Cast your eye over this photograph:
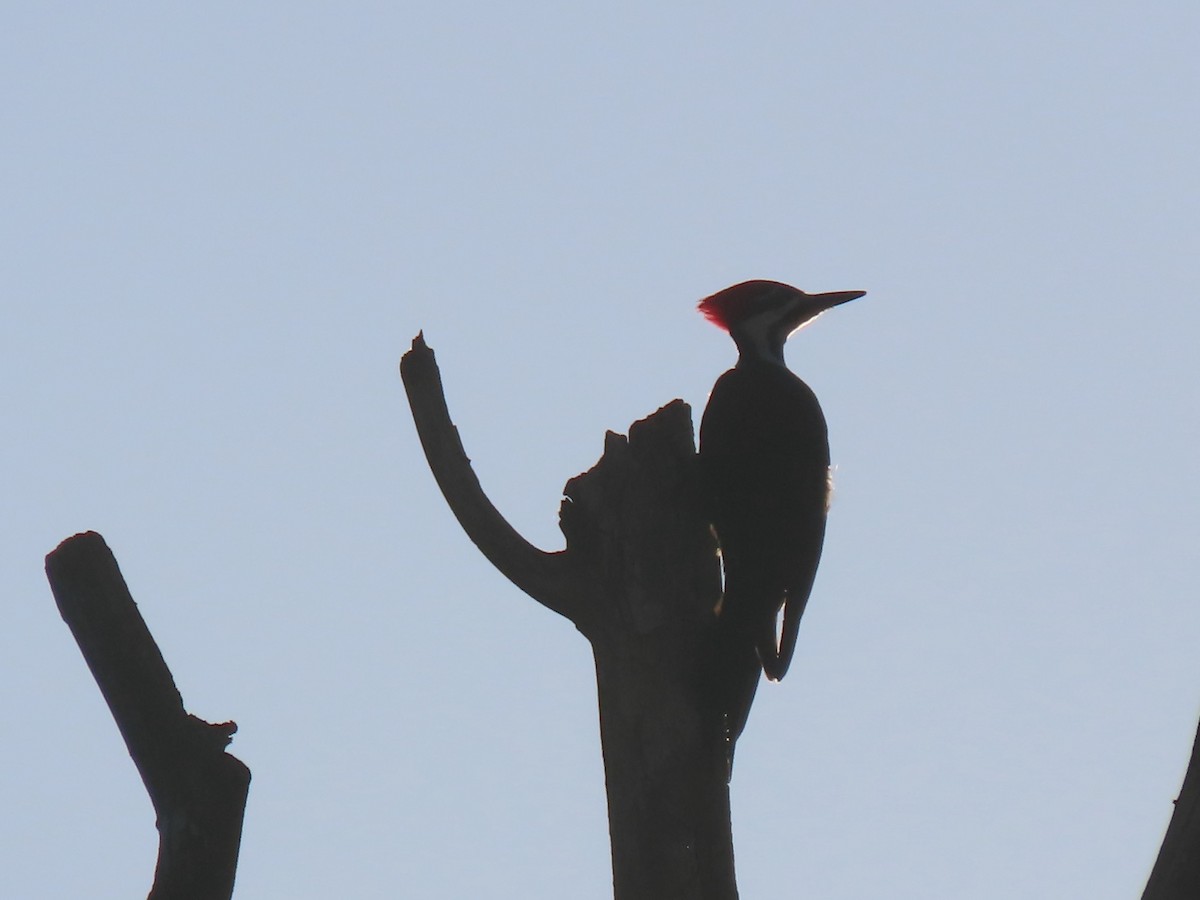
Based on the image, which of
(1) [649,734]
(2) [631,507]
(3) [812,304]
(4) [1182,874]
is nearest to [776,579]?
(2) [631,507]

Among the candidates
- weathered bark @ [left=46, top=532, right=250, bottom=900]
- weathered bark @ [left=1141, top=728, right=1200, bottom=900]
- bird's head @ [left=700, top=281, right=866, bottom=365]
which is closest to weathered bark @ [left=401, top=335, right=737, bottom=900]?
weathered bark @ [left=46, top=532, right=250, bottom=900]

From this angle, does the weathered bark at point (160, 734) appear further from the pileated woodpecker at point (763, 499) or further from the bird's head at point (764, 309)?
the bird's head at point (764, 309)

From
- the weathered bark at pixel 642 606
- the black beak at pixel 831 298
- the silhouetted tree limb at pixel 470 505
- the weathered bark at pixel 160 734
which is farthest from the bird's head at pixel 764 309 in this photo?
the weathered bark at pixel 160 734

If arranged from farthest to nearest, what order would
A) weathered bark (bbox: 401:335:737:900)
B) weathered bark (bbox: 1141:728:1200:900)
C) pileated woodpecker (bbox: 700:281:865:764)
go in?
pileated woodpecker (bbox: 700:281:865:764) → weathered bark (bbox: 401:335:737:900) → weathered bark (bbox: 1141:728:1200:900)

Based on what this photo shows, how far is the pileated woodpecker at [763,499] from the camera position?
13.3 feet

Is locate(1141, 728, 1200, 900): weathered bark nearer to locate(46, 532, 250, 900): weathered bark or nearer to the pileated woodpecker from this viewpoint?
the pileated woodpecker

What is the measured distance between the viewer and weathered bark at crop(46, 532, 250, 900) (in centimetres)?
277

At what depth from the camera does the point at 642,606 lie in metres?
3.62

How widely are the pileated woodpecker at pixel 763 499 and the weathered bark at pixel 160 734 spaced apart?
1.32m

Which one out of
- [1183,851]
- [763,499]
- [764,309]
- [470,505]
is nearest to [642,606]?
[470,505]

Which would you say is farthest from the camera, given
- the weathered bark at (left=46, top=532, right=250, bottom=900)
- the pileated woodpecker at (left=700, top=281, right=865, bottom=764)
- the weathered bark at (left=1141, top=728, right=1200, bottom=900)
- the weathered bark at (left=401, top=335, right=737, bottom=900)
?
the pileated woodpecker at (left=700, top=281, right=865, bottom=764)

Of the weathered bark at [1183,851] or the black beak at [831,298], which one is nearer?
the weathered bark at [1183,851]

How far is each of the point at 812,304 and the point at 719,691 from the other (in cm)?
220

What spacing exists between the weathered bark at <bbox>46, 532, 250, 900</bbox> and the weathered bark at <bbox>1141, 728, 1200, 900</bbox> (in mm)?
1609
